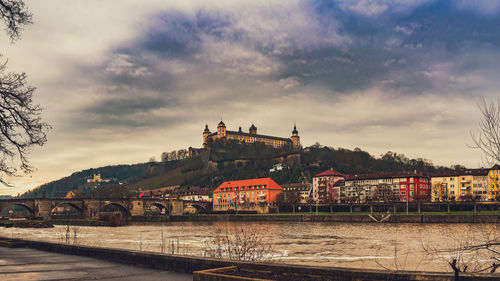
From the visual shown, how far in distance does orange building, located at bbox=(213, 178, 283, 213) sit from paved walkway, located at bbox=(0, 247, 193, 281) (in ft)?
396

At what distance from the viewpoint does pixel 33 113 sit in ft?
43.9

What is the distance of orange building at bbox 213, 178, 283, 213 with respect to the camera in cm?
14062

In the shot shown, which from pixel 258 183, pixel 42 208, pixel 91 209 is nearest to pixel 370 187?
pixel 258 183

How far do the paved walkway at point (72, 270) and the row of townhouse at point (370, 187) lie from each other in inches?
3886

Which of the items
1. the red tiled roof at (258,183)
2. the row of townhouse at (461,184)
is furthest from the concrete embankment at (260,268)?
the red tiled roof at (258,183)

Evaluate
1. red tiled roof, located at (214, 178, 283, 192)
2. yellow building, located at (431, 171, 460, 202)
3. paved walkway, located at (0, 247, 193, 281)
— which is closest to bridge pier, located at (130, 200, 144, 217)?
red tiled roof, located at (214, 178, 283, 192)

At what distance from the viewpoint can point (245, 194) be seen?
477 ft

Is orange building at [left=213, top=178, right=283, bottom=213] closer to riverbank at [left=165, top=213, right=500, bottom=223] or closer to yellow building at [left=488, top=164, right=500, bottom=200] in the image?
riverbank at [left=165, top=213, right=500, bottom=223]

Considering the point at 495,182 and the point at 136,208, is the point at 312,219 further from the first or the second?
the point at 495,182

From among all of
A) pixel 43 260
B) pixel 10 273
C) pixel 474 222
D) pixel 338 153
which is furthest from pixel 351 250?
pixel 338 153

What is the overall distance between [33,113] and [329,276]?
9.84 m

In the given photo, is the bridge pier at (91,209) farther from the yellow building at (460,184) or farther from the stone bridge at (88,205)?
the yellow building at (460,184)

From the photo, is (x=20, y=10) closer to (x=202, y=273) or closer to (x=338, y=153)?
(x=202, y=273)

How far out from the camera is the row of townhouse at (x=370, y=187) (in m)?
114
